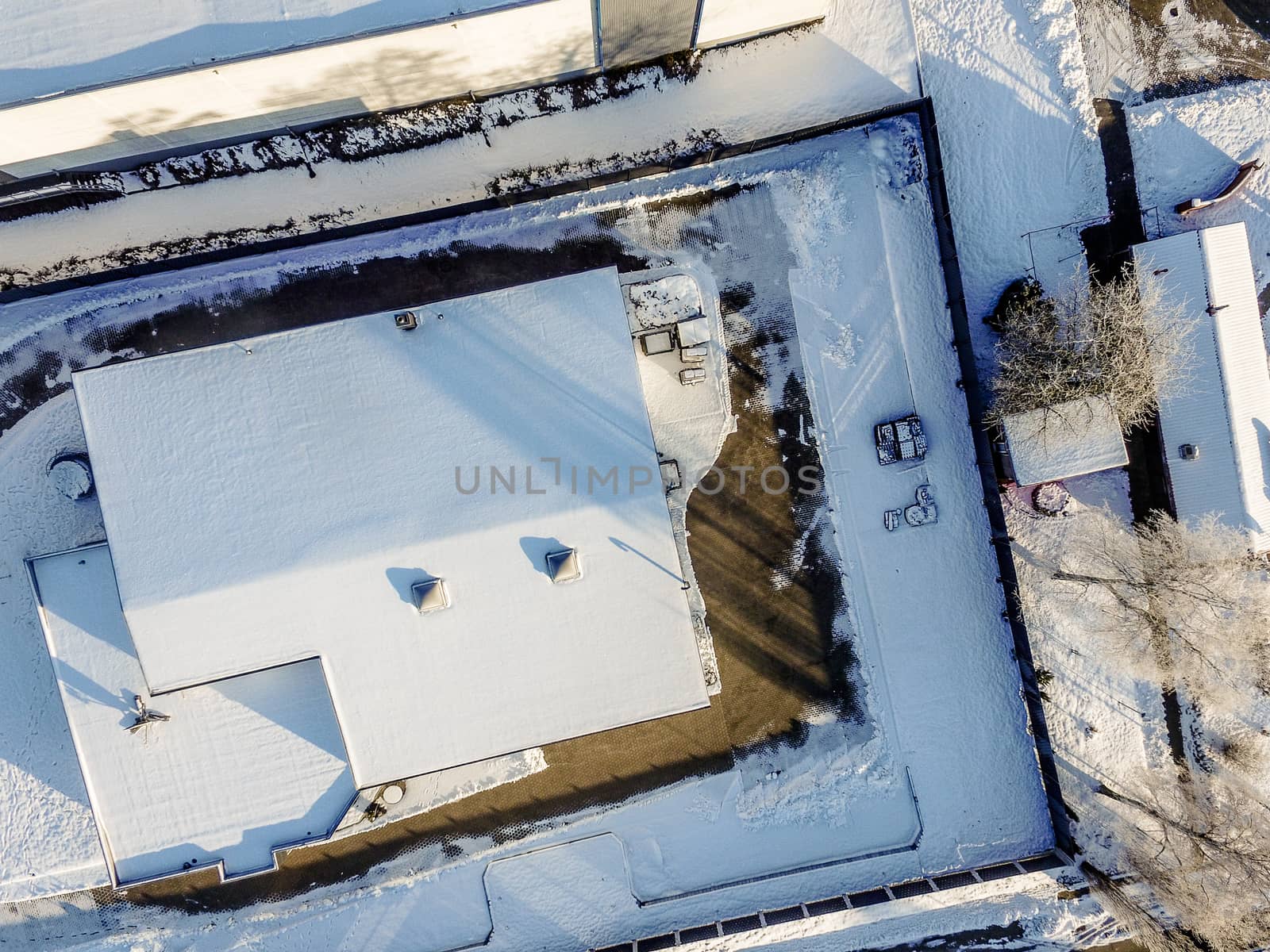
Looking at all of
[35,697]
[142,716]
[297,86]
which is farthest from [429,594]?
[297,86]

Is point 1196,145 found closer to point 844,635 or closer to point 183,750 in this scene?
point 844,635

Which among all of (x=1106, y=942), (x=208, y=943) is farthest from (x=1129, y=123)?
(x=208, y=943)

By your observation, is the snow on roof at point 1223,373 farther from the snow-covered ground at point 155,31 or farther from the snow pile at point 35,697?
the snow pile at point 35,697

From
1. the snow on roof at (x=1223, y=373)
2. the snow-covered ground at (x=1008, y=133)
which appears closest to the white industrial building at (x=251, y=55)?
the snow-covered ground at (x=1008, y=133)

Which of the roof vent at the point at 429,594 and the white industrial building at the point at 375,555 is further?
the white industrial building at the point at 375,555

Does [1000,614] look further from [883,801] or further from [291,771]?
[291,771]
